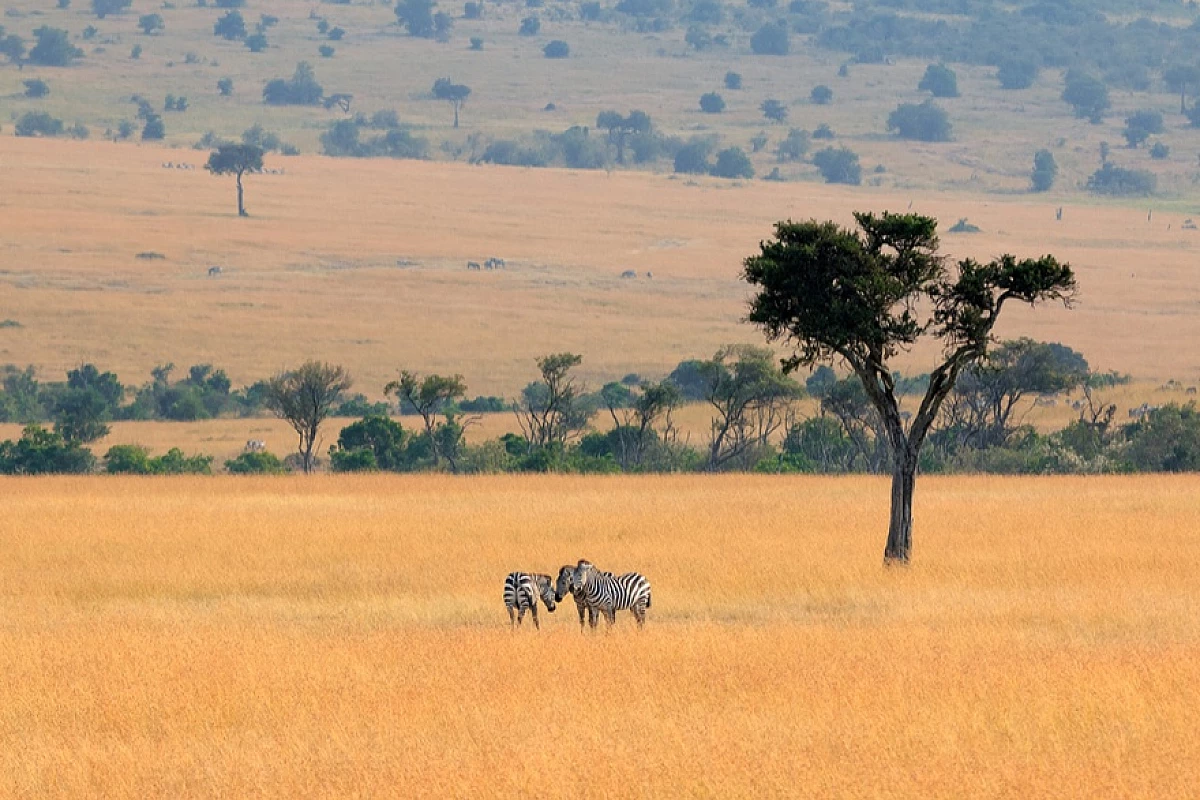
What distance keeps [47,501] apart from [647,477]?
13.7 meters

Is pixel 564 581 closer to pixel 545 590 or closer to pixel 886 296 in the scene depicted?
pixel 545 590

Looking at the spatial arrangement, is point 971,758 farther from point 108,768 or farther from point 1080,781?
point 108,768

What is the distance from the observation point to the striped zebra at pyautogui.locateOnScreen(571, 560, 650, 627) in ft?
65.4

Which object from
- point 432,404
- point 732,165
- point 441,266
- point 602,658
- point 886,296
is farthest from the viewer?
point 732,165

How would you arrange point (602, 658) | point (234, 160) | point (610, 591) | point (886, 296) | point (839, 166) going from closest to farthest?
point (602, 658)
point (610, 591)
point (886, 296)
point (234, 160)
point (839, 166)

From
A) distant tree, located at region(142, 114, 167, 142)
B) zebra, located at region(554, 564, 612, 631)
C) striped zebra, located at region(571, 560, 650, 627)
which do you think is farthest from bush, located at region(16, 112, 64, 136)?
zebra, located at region(554, 564, 612, 631)

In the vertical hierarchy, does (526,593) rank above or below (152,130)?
below

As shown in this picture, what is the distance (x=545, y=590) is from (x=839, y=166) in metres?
171

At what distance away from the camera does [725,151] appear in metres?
188

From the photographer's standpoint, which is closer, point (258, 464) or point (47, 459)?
point (258, 464)

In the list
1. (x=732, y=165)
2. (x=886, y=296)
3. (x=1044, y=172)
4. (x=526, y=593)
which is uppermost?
(x=1044, y=172)

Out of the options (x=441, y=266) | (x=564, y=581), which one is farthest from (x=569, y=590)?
(x=441, y=266)

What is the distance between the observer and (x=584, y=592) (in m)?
20.0

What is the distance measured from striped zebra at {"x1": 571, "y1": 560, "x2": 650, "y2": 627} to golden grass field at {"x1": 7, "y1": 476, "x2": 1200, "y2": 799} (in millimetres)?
419
